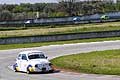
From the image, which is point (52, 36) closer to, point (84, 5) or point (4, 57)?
point (4, 57)

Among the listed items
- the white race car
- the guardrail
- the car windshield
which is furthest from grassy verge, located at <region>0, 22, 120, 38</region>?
the car windshield

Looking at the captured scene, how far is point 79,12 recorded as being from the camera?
508 feet

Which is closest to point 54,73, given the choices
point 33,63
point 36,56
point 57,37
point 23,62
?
point 33,63

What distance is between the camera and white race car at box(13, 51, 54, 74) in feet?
100

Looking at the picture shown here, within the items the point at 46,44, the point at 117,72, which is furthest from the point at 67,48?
the point at 117,72

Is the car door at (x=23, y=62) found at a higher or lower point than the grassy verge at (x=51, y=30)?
higher

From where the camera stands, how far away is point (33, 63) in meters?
30.8

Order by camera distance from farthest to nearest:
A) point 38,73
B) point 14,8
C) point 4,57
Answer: point 14,8, point 4,57, point 38,73

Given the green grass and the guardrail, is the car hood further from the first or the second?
the guardrail

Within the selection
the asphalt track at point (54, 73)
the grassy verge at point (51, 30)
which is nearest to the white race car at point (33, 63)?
the asphalt track at point (54, 73)

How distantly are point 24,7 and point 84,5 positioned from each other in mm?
25021

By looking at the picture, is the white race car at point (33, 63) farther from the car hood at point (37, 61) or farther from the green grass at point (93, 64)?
the green grass at point (93, 64)

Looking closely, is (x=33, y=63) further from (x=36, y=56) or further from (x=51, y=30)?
(x=51, y=30)

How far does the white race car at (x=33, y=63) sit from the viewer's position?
100 ft
